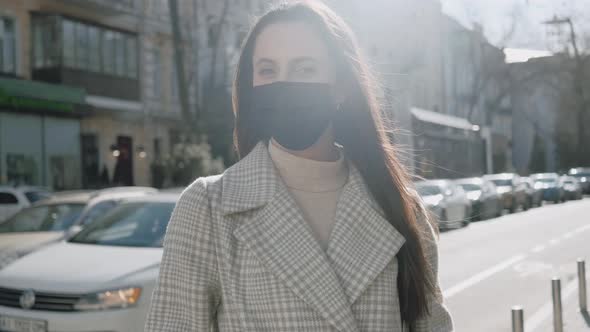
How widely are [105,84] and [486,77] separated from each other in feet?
86.7

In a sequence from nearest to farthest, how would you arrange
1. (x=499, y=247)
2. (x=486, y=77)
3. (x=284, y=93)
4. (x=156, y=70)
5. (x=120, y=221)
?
(x=284, y=93), (x=120, y=221), (x=499, y=247), (x=156, y=70), (x=486, y=77)

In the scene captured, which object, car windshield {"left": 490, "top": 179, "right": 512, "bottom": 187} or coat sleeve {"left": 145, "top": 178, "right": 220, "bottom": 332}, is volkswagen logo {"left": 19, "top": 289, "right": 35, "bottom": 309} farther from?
car windshield {"left": 490, "top": 179, "right": 512, "bottom": 187}

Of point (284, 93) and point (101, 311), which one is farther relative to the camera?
point (101, 311)

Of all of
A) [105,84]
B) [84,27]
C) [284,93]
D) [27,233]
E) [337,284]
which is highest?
[84,27]

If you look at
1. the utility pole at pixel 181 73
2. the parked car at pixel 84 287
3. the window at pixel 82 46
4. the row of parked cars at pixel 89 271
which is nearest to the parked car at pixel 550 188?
the utility pole at pixel 181 73

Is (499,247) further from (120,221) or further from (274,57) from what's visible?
(274,57)

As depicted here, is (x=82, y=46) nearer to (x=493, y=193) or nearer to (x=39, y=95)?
(x=39, y=95)

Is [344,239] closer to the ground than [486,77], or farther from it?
closer to the ground

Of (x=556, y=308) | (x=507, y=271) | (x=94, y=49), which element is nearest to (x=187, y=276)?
(x=556, y=308)

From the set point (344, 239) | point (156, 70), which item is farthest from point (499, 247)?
point (156, 70)

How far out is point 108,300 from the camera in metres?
6.43

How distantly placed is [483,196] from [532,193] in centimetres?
1083

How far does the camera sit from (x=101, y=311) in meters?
6.36

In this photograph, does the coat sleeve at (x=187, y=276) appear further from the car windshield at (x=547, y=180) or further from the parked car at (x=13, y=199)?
the car windshield at (x=547, y=180)
